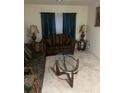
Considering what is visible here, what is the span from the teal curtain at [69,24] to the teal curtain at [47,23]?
0.60 meters

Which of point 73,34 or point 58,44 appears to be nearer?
point 58,44

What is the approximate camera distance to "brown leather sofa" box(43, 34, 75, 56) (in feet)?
22.1

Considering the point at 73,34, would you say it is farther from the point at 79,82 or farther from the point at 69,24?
the point at 79,82

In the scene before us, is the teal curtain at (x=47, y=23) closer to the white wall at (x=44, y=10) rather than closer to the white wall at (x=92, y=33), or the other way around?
the white wall at (x=44, y=10)

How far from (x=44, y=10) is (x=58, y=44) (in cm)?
177

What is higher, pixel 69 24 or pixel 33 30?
pixel 69 24

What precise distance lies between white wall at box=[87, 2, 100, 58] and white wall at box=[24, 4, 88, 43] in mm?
401

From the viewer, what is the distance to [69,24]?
25.3 feet

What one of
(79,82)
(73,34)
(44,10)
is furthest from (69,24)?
(79,82)

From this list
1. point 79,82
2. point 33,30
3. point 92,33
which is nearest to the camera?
point 79,82

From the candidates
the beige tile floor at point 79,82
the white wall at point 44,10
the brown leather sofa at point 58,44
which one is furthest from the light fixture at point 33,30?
the beige tile floor at point 79,82

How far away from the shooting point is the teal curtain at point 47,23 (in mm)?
7367
